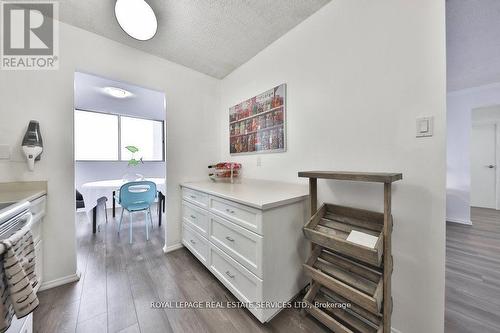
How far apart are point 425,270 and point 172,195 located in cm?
234

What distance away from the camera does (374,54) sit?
1.17m

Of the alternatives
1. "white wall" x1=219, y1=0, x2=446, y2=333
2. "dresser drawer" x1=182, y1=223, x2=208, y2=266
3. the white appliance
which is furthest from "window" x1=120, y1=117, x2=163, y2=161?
"white wall" x1=219, y1=0, x2=446, y2=333

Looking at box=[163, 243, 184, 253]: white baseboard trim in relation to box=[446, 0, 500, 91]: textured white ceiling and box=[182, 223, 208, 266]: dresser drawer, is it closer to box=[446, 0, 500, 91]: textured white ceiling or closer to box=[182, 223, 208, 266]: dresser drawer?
box=[182, 223, 208, 266]: dresser drawer

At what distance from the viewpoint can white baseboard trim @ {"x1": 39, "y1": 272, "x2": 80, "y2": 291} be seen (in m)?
1.49

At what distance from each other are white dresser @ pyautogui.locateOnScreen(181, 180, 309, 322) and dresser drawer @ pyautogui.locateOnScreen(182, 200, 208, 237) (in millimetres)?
81

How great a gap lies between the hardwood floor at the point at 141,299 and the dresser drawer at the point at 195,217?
0.41 metres

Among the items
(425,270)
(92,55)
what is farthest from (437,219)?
(92,55)

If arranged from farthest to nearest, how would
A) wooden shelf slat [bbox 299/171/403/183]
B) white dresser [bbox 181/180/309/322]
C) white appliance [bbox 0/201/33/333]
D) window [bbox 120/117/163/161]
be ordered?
window [bbox 120/117/163/161] → white dresser [bbox 181/180/309/322] → wooden shelf slat [bbox 299/171/403/183] → white appliance [bbox 0/201/33/333]

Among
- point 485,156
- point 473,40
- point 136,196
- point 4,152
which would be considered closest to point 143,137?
point 136,196

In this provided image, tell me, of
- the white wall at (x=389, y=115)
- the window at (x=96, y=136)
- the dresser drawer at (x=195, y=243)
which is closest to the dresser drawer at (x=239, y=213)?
the dresser drawer at (x=195, y=243)

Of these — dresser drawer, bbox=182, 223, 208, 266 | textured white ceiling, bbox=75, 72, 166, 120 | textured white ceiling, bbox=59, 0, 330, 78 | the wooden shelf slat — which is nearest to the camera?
the wooden shelf slat

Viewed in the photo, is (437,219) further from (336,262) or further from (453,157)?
(453,157)

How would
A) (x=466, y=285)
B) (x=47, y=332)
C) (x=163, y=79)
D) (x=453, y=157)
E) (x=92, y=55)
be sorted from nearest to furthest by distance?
(x=47, y=332), (x=466, y=285), (x=92, y=55), (x=163, y=79), (x=453, y=157)

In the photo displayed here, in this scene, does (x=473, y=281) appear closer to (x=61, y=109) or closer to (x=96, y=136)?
(x=61, y=109)
